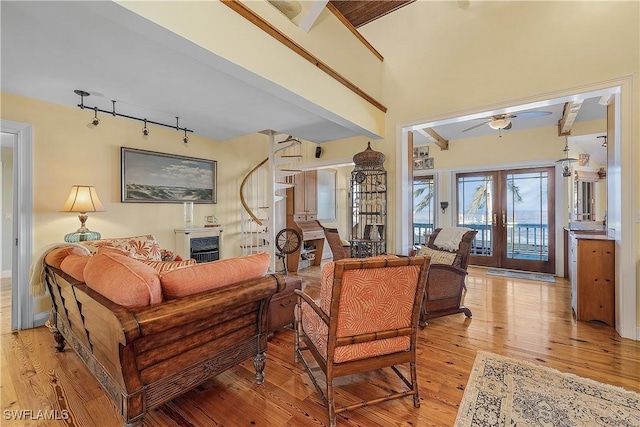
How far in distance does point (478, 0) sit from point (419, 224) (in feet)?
14.9

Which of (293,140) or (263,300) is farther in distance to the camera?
(293,140)

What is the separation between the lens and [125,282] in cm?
130

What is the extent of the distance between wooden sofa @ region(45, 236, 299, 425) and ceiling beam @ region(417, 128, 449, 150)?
12.9 ft

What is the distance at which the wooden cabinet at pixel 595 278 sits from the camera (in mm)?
2818

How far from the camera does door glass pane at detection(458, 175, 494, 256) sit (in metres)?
5.81

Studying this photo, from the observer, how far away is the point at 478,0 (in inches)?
121

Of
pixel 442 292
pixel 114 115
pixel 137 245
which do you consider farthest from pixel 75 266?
pixel 442 292

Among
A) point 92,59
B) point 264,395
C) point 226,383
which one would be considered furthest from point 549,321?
point 92,59

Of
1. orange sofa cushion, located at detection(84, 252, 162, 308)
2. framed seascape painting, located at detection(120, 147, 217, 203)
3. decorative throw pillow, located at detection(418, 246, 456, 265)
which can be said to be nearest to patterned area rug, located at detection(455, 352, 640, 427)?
decorative throw pillow, located at detection(418, 246, 456, 265)

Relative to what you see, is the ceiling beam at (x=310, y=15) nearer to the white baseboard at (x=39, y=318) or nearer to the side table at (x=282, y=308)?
the side table at (x=282, y=308)

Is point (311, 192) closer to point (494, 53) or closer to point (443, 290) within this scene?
point (443, 290)

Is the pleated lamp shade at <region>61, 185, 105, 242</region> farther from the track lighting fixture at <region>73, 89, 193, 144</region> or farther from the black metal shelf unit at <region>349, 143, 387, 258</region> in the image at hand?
the black metal shelf unit at <region>349, 143, 387, 258</region>

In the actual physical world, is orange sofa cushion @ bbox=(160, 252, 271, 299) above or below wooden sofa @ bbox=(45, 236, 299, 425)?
above

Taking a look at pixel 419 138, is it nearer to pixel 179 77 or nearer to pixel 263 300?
pixel 179 77
